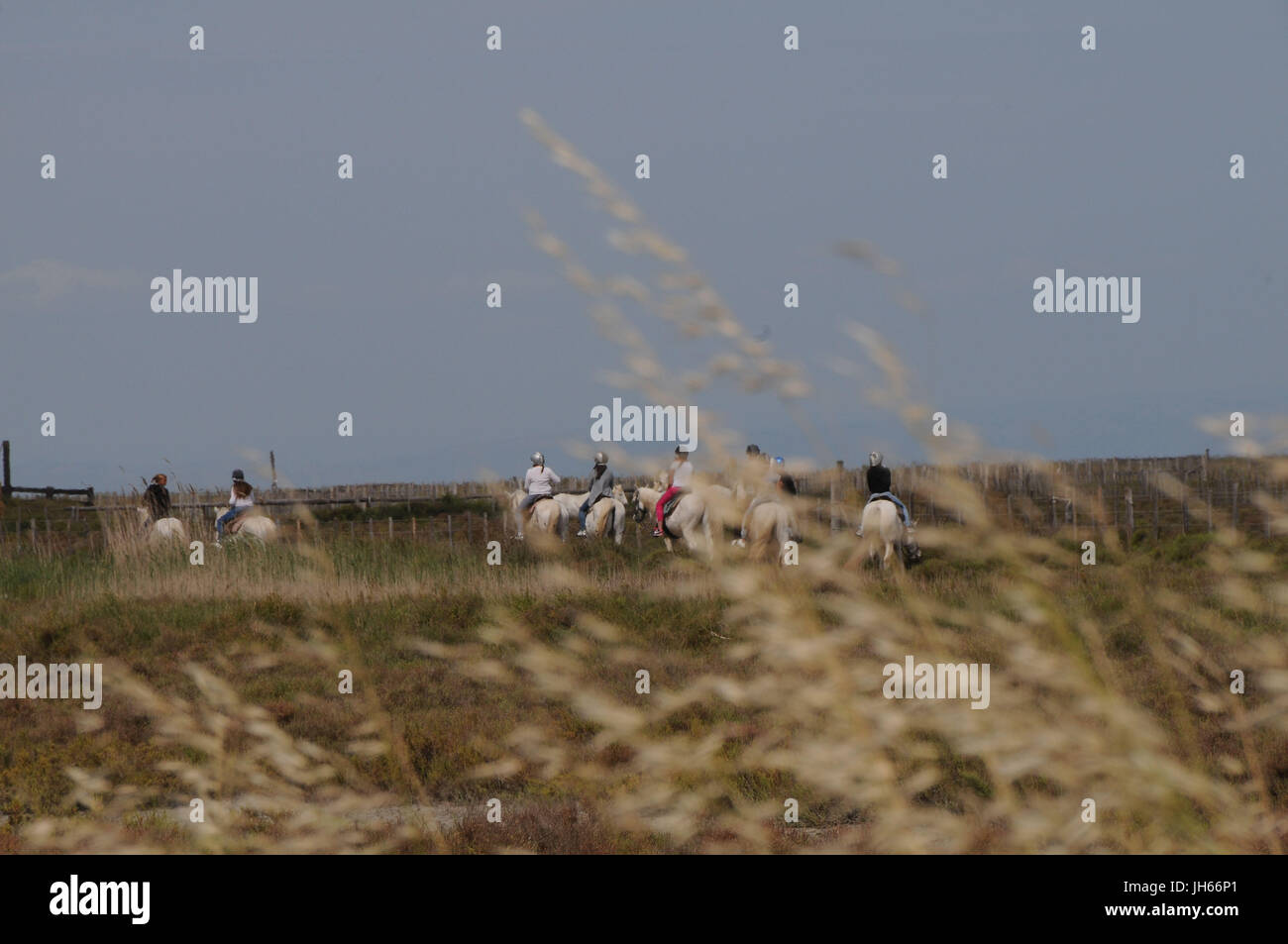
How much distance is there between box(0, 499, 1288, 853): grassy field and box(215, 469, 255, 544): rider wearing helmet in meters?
1.99

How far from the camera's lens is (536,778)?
7359mm

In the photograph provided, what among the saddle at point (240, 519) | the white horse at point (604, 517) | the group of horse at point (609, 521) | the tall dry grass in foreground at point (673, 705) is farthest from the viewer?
the white horse at point (604, 517)

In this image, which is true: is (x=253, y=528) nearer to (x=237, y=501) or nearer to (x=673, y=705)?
(x=237, y=501)

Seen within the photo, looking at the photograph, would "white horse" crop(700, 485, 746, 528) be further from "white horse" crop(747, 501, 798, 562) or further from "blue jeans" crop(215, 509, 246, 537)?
"blue jeans" crop(215, 509, 246, 537)

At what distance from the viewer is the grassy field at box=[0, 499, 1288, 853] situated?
168 cm

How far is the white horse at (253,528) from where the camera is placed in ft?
61.5

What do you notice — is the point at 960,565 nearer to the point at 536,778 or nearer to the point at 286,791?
the point at 536,778

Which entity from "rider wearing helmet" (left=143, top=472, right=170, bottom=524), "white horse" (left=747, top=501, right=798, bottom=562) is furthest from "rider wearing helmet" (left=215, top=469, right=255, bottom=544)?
"white horse" (left=747, top=501, right=798, bottom=562)

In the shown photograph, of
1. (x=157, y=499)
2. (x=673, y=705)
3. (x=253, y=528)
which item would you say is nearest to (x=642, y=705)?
(x=673, y=705)

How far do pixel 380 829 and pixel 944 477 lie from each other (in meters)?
2.68

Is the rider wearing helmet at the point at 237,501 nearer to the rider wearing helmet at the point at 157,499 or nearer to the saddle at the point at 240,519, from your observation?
the saddle at the point at 240,519

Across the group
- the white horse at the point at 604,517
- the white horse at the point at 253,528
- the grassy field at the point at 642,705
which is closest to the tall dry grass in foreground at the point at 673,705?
the grassy field at the point at 642,705

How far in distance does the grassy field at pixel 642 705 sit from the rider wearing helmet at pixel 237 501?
199cm

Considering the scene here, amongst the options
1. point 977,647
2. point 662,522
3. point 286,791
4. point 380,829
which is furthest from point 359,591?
point 286,791
